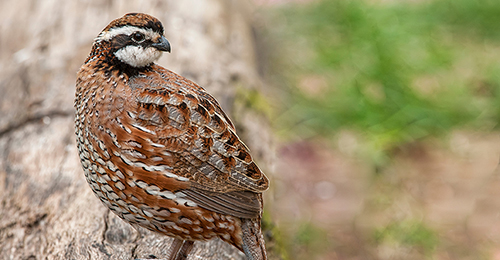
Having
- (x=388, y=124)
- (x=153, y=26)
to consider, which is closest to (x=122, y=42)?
(x=153, y=26)

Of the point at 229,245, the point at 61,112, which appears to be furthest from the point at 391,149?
the point at 61,112

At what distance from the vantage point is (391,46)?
6.96 meters

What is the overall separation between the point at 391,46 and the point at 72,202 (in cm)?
488

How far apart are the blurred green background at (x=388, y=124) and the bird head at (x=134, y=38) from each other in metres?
1.94

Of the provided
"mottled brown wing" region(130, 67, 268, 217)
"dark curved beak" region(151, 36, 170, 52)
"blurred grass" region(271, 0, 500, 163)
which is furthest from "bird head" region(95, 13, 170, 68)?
"blurred grass" region(271, 0, 500, 163)

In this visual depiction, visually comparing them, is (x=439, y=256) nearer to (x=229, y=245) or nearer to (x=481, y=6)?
(x=229, y=245)

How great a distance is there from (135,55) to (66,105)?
4.70 ft

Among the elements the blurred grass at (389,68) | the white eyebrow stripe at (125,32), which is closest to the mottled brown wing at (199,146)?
the white eyebrow stripe at (125,32)

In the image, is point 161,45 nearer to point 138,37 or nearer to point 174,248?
point 138,37

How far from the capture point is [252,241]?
310 centimetres

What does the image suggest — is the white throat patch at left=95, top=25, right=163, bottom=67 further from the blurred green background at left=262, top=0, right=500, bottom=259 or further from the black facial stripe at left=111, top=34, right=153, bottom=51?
the blurred green background at left=262, top=0, right=500, bottom=259

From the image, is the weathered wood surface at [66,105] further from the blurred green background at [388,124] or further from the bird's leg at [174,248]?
the blurred green background at [388,124]

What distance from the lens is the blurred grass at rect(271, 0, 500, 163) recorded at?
6.18 metres

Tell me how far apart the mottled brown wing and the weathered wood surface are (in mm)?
472
